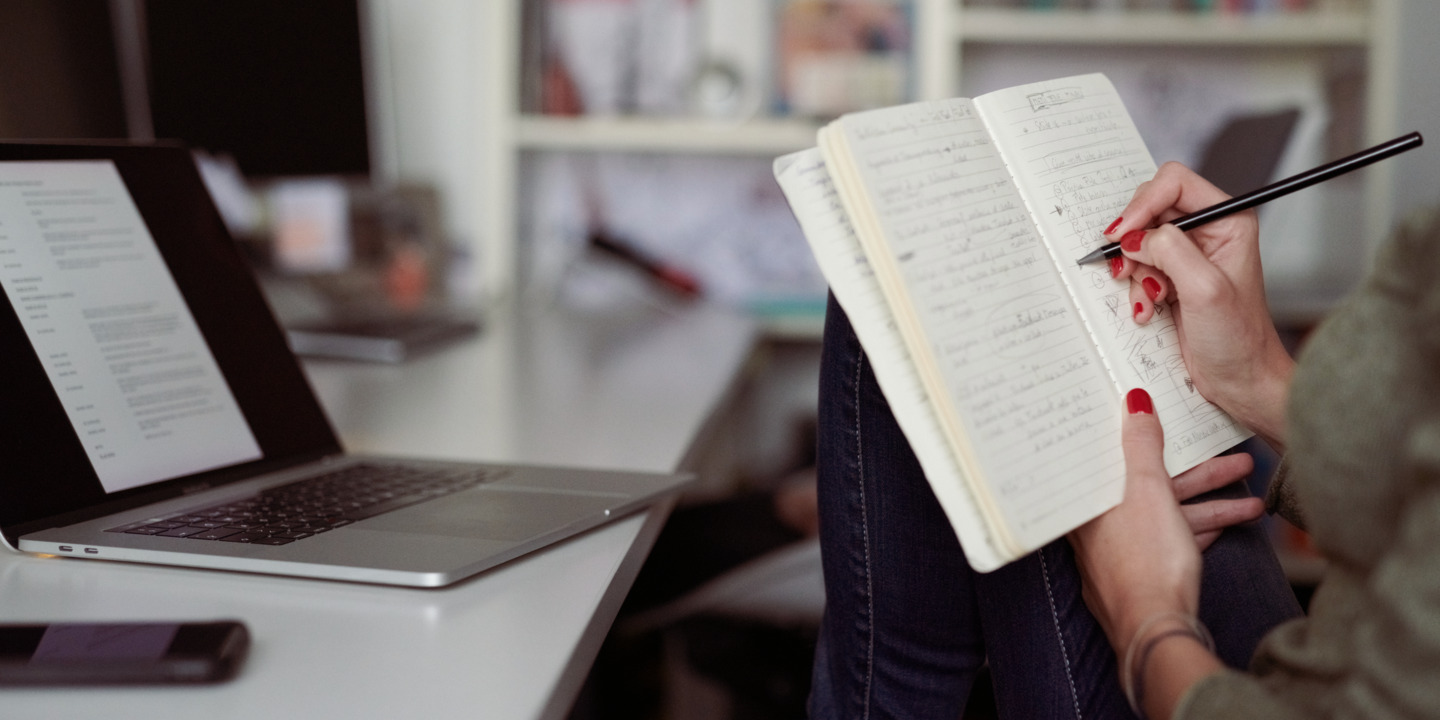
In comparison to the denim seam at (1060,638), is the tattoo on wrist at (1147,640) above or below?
above

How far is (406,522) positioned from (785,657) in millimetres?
860

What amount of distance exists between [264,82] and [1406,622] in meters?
1.59

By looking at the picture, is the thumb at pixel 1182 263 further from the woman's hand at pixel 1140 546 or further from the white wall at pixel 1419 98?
the white wall at pixel 1419 98

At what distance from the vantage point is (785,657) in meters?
1.43

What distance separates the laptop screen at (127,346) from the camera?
26.5 inches

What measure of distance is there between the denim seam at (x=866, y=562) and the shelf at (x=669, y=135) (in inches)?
53.2

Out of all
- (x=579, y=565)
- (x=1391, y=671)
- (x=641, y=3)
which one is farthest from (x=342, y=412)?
(x=641, y=3)

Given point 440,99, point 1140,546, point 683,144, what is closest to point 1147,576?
point 1140,546

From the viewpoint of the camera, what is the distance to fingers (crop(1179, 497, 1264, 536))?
2.29 ft

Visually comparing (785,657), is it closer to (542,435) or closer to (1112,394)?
(542,435)

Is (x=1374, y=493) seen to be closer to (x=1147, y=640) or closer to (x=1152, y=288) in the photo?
(x=1147, y=640)

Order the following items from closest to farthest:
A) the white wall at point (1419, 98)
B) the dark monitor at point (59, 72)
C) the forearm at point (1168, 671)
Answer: the forearm at point (1168, 671) < the dark monitor at point (59, 72) < the white wall at point (1419, 98)

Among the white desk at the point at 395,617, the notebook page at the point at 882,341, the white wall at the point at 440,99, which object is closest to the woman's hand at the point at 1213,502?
the notebook page at the point at 882,341

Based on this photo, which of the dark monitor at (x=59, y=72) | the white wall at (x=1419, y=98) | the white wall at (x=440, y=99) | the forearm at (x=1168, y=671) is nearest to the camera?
the forearm at (x=1168, y=671)
